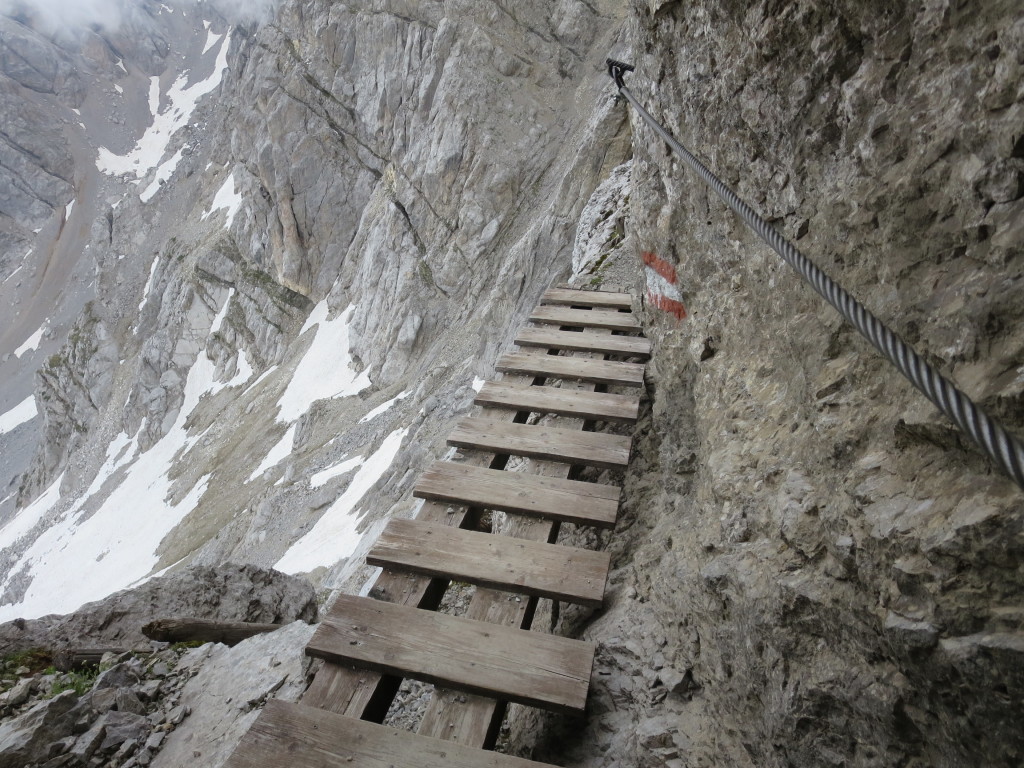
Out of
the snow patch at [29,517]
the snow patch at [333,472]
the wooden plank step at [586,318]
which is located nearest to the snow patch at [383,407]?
the snow patch at [333,472]

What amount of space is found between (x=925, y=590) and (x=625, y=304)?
18.4 ft

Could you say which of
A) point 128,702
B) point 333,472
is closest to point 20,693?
point 128,702

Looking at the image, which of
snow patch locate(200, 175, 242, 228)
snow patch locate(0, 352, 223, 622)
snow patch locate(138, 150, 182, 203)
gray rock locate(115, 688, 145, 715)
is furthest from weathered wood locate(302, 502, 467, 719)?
snow patch locate(138, 150, 182, 203)

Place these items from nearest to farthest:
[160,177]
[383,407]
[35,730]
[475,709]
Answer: [475,709], [35,730], [383,407], [160,177]

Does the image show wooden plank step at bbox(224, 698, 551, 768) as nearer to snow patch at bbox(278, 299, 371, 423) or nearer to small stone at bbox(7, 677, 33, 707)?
small stone at bbox(7, 677, 33, 707)

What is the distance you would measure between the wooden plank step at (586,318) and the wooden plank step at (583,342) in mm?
197

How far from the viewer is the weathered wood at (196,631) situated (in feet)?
14.6

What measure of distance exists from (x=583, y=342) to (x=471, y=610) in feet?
11.3

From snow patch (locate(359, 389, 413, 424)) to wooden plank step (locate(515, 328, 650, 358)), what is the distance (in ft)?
69.2

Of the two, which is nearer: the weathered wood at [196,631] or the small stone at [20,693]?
the small stone at [20,693]

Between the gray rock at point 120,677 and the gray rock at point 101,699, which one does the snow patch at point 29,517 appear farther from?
the gray rock at point 101,699

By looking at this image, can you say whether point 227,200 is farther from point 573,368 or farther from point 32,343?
point 573,368

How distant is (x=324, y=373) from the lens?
38.2m

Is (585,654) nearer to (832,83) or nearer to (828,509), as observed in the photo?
(828,509)
